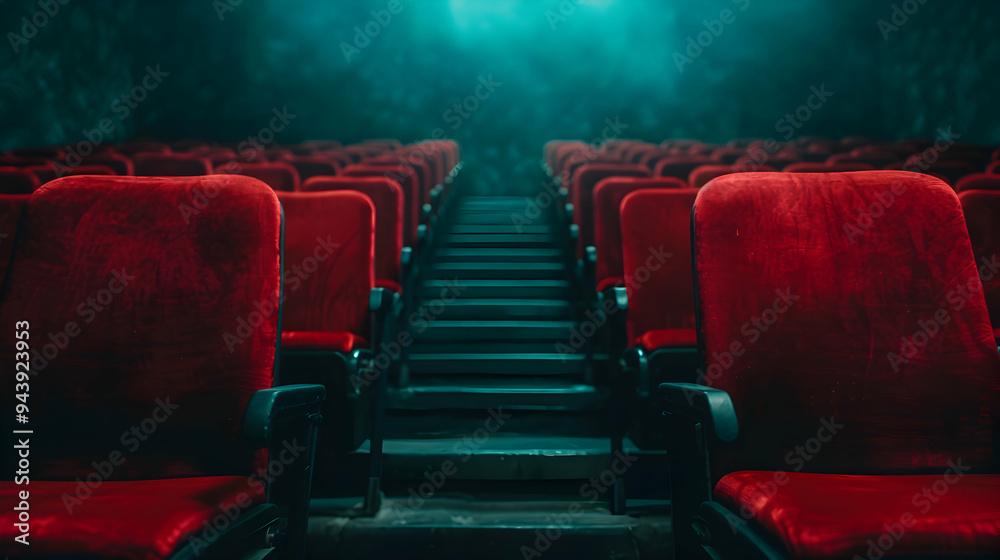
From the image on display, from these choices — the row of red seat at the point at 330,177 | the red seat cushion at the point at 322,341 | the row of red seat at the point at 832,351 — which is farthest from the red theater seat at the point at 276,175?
the row of red seat at the point at 832,351

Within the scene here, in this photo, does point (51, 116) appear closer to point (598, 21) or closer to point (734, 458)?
point (598, 21)

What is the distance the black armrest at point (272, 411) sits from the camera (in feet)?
1.51

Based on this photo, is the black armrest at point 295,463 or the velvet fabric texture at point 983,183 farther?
the velvet fabric texture at point 983,183

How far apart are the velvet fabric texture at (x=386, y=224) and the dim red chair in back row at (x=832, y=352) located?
2.17 feet

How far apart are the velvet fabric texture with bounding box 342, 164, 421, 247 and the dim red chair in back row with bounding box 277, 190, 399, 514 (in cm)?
39

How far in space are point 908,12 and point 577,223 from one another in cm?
319

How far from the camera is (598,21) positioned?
151 inches

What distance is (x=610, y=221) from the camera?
1.24m

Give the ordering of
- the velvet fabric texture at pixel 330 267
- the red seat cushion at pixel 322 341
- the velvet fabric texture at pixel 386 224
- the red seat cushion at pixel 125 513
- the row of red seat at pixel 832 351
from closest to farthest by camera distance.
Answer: the red seat cushion at pixel 125 513 < the row of red seat at pixel 832 351 < the red seat cushion at pixel 322 341 < the velvet fabric texture at pixel 330 267 < the velvet fabric texture at pixel 386 224

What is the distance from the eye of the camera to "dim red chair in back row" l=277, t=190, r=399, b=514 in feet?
2.89

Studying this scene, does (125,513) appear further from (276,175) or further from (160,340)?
(276,175)

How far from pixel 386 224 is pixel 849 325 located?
2.63 ft

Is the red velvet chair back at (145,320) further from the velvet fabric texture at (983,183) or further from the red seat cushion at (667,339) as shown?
the velvet fabric texture at (983,183)

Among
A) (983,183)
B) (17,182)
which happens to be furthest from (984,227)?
(17,182)
